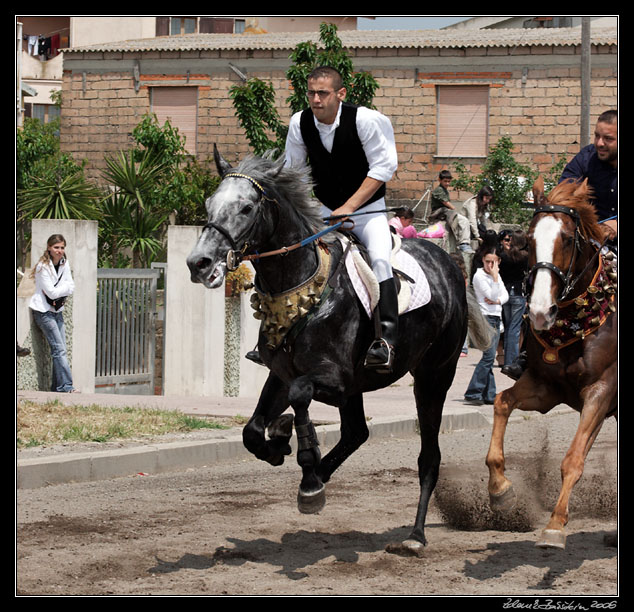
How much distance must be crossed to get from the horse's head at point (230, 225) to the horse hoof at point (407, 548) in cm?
200

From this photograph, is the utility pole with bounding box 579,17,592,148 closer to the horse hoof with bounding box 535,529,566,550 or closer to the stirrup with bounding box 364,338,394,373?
the stirrup with bounding box 364,338,394,373

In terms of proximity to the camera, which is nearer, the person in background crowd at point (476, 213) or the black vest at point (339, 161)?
the black vest at point (339, 161)

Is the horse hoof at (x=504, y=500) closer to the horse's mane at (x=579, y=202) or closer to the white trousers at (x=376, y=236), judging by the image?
the white trousers at (x=376, y=236)

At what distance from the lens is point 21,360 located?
572 inches

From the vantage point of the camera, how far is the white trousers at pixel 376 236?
701 cm

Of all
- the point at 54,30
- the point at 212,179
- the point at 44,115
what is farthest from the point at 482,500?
the point at 44,115

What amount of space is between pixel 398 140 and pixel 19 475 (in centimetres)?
2617

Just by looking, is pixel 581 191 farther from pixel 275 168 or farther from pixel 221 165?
pixel 221 165

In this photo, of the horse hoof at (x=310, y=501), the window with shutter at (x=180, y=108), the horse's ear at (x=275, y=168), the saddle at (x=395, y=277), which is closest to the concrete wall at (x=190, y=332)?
the saddle at (x=395, y=277)

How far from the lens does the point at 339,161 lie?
7152 mm

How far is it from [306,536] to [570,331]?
2.14m

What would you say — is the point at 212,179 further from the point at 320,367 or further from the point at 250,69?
the point at 320,367

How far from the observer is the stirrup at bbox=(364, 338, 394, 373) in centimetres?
673

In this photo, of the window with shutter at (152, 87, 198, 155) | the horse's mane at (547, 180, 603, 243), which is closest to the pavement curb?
the horse's mane at (547, 180, 603, 243)
